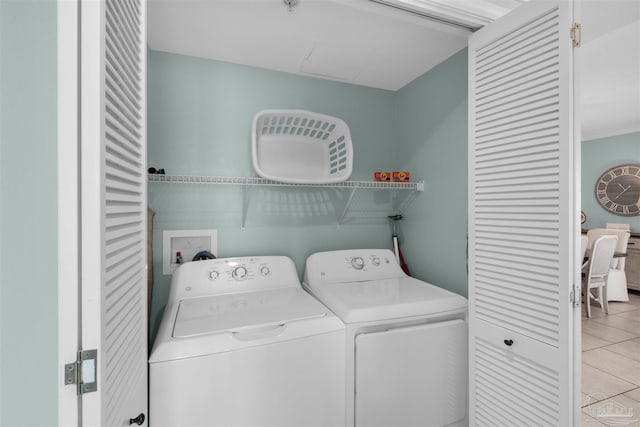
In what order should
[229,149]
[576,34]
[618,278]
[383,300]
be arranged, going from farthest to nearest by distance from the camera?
[618,278], [229,149], [383,300], [576,34]

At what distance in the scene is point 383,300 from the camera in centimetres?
158

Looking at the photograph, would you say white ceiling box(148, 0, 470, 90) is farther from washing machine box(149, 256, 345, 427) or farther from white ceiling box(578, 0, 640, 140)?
washing machine box(149, 256, 345, 427)

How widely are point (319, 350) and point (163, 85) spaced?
181 centimetres

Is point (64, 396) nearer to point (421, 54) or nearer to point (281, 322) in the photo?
point (281, 322)

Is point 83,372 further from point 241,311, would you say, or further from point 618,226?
point 618,226

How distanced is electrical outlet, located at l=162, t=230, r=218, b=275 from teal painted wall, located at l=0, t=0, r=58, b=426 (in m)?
1.29

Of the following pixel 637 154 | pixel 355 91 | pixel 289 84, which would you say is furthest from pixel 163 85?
pixel 637 154

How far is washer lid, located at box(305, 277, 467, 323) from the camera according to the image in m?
1.45

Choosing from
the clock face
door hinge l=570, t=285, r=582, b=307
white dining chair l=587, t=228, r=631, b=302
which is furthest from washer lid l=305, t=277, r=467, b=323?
the clock face

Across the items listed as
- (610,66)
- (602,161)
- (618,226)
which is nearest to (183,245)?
(610,66)

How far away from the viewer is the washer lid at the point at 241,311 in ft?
4.17

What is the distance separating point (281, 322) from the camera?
1319mm

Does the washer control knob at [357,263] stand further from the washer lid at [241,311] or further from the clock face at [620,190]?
the clock face at [620,190]

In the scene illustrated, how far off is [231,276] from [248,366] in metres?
0.66
